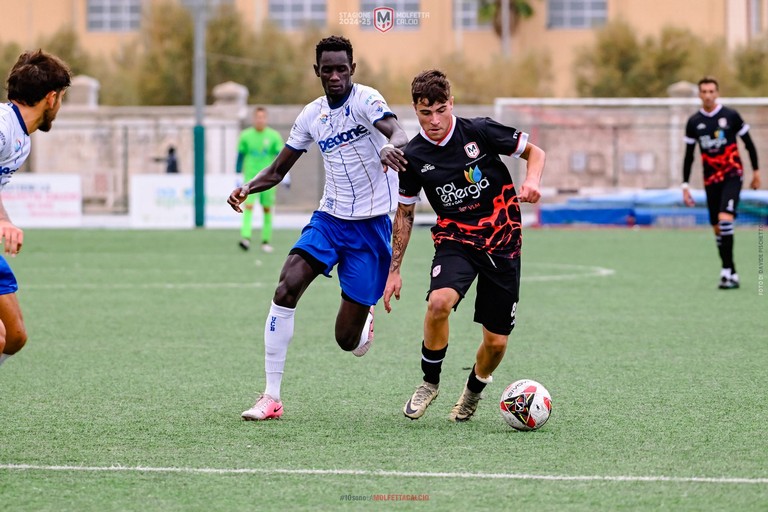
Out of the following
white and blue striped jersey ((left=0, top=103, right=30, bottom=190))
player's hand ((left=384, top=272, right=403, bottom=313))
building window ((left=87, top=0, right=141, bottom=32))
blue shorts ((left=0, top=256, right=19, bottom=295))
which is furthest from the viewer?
building window ((left=87, top=0, right=141, bottom=32))

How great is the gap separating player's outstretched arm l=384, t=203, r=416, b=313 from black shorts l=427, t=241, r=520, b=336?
0.22 meters

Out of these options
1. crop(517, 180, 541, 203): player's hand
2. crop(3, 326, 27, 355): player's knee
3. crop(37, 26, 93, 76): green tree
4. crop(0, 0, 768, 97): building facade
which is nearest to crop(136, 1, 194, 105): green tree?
crop(0, 0, 768, 97): building facade

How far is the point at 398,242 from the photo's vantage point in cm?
716

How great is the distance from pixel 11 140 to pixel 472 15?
161 ft

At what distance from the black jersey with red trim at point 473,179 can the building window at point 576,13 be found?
4651 centimetres

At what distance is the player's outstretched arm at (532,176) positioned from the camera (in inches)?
253

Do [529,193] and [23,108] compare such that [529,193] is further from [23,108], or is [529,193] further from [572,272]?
[572,272]

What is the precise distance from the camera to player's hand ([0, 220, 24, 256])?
220 inches

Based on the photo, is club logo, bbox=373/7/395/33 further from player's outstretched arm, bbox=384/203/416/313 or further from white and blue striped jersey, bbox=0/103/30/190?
white and blue striped jersey, bbox=0/103/30/190

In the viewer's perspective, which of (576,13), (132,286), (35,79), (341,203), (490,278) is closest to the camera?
(35,79)

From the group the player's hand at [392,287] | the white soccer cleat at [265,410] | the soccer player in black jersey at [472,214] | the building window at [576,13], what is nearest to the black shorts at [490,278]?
the soccer player in black jersey at [472,214]

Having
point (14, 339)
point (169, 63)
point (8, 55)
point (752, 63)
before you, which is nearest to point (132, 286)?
point (14, 339)

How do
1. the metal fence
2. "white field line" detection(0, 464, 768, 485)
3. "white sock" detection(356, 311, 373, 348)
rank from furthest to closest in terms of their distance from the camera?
the metal fence
"white sock" detection(356, 311, 373, 348)
"white field line" detection(0, 464, 768, 485)

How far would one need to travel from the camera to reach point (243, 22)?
159ft
